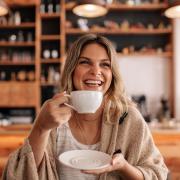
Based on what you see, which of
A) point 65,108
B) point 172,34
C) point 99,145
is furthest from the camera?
point 172,34

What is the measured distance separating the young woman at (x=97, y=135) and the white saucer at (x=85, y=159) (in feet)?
0.21

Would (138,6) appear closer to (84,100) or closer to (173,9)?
(173,9)

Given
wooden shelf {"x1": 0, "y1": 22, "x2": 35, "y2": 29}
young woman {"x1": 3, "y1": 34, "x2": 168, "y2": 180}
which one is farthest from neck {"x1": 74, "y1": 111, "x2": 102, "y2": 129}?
wooden shelf {"x1": 0, "y1": 22, "x2": 35, "y2": 29}

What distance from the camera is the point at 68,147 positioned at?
4.27ft

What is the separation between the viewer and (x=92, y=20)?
5.37 metres

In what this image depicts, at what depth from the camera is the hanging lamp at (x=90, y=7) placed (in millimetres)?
3104

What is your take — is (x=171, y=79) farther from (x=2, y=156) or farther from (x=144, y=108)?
(x=2, y=156)

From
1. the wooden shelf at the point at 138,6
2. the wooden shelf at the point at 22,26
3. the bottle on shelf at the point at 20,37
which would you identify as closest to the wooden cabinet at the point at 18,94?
the bottle on shelf at the point at 20,37

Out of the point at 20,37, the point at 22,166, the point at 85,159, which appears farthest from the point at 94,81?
the point at 20,37

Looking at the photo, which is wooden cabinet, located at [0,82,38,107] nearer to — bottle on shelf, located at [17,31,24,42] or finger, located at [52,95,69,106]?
bottle on shelf, located at [17,31,24,42]

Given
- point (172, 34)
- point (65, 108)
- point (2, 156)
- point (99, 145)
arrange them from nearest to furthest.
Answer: point (65, 108) → point (99, 145) → point (2, 156) → point (172, 34)

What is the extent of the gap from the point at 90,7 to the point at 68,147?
240 centimetres

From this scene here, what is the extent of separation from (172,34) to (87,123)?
4.08 meters

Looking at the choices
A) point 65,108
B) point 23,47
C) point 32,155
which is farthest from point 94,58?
point 23,47
